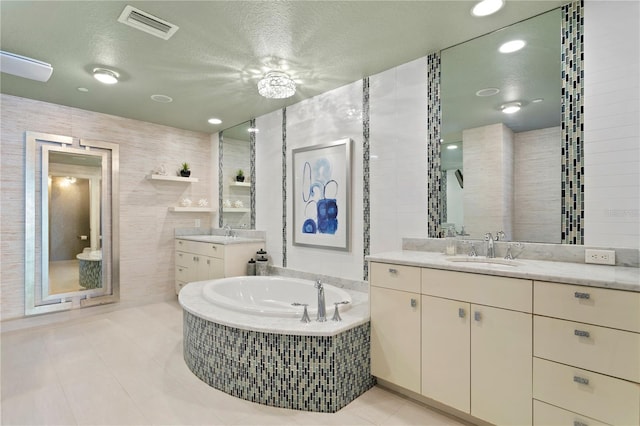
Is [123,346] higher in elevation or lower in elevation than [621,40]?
lower

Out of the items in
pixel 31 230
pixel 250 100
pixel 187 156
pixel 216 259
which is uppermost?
pixel 250 100

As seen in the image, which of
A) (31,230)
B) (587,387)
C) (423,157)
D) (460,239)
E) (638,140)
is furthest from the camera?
(31,230)

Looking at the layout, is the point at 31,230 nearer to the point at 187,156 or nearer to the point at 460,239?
the point at 187,156

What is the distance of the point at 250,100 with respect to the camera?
366 centimetres

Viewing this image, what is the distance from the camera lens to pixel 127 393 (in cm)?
224

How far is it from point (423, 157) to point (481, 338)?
1465 millimetres

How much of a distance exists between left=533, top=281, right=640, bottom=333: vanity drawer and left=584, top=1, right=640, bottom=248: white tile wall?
593 mm

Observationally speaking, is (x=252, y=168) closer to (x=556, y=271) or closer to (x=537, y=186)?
(x=537, y=186)

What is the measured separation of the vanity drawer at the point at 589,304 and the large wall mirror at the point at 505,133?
2.05ft

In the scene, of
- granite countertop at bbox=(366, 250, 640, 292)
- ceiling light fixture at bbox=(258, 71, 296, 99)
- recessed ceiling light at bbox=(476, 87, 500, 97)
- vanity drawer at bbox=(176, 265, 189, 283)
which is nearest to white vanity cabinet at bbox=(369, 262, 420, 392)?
granite countertop at bbox=(366, 250, 640, 292)

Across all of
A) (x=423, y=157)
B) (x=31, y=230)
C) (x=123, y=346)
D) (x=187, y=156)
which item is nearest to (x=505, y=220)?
(x=423, y=157)

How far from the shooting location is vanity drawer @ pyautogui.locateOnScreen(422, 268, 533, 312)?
1.67 meters

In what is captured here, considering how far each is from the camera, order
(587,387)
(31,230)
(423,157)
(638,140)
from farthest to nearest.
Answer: (31,230)
(423,157)
(638,140)
(587,387)

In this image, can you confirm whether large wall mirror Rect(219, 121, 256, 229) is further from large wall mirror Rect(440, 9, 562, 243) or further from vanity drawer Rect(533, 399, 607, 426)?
vanity drawer Rect(533, 399, 607, 426)
